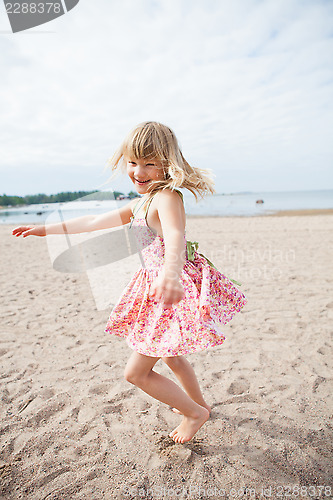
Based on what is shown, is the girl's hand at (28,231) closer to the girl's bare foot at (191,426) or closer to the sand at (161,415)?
the sand at (161,415)

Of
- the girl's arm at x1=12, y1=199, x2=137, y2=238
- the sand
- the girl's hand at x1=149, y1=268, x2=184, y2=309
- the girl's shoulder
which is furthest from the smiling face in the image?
the sand

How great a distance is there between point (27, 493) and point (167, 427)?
3.11 feet

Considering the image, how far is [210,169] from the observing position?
7.18ft

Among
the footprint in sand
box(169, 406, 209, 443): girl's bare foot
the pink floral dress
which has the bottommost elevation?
the footprint in sand

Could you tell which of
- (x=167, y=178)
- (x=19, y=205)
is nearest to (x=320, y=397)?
(x=167, y=178)

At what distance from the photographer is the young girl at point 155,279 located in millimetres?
1806

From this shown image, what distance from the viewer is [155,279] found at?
5.61 feet

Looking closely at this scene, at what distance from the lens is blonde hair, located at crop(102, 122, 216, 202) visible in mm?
1917

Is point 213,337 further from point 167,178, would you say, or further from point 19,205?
point 19,205

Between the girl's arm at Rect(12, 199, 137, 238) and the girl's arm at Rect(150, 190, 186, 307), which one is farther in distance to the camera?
the girl's arm at Rect(12, 199, 137, 238)

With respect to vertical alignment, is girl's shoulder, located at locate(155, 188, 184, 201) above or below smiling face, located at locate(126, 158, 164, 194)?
below

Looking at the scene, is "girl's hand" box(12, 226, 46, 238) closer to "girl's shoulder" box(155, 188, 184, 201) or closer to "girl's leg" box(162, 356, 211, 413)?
"girl's shoulder" box(155, 188, 184, 201)

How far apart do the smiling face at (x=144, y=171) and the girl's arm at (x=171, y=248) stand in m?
0.15

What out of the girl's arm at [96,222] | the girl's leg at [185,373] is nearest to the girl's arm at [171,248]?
the girl's arm at [96,222]
